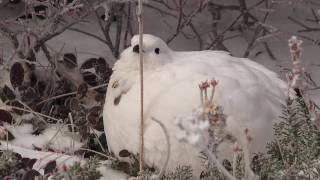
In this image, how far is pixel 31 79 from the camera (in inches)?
102

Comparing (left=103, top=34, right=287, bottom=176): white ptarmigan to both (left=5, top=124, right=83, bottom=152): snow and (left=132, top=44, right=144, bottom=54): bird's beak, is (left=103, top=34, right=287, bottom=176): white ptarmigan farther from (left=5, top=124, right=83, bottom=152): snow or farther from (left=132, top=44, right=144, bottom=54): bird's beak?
(left=5, top=124, right=83, bottom=152): snow

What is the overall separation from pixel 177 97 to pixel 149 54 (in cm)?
19

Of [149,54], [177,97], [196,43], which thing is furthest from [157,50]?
[196,43]

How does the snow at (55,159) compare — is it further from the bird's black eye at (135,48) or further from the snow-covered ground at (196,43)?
the snow-covered ground at (196,43)

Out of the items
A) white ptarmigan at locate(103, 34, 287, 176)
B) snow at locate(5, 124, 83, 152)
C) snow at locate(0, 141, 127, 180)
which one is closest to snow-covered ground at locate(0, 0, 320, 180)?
snow at locate(5, 124, 83, 152)

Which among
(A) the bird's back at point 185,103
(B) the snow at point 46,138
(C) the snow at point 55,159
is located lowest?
(C) the snow at point 55,159

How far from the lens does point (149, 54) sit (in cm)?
192

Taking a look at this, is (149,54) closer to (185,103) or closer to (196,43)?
(185,103)

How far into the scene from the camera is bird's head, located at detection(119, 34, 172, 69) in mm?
1913

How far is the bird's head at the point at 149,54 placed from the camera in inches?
75.3

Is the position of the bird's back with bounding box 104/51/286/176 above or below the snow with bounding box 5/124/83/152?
above

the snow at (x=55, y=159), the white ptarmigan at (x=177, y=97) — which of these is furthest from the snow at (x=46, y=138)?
the white ptarmigan at (x=177, y=97)

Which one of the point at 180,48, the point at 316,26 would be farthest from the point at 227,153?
the point at 316,26

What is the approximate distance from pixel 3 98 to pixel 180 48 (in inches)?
34.5
